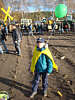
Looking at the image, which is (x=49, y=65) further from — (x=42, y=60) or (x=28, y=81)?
(x=28, y=81)

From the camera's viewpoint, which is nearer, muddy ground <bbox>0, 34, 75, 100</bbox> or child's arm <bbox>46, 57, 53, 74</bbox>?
child's arm <bbox>46, 57, 53, 74</bbox>

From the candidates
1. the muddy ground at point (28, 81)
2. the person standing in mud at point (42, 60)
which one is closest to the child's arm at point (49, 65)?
the person standing in mud at point (42, 60)

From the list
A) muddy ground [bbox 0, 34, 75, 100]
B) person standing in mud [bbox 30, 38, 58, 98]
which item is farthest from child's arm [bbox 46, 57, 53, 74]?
muddy ground [bbox 0, 34, 75, 100]

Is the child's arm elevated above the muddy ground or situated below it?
above

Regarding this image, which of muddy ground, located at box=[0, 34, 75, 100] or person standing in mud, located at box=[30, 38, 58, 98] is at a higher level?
person standing in mud, located at box=[30, 38, 58, 98]

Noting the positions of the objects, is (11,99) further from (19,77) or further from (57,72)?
(57,72)

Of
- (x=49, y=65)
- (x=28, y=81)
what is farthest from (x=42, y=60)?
(x=28, y=81)

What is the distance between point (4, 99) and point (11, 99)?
0.40 m

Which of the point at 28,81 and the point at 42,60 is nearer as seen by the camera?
the point at 42,60

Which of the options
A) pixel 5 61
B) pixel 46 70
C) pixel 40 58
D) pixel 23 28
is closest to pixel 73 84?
pixel 46 70

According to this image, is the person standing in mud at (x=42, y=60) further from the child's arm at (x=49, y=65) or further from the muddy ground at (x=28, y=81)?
the muddy ground at (x=28, y=81)

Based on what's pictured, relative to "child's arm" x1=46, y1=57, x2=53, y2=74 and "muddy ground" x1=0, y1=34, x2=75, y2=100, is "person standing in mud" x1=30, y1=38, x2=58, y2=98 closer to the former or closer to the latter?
"child's arm" x1=46, y1=57, x2=53, y2=74

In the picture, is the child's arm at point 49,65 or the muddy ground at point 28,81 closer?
the child's arm at point 49,65

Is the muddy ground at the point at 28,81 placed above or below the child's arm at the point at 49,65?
below
